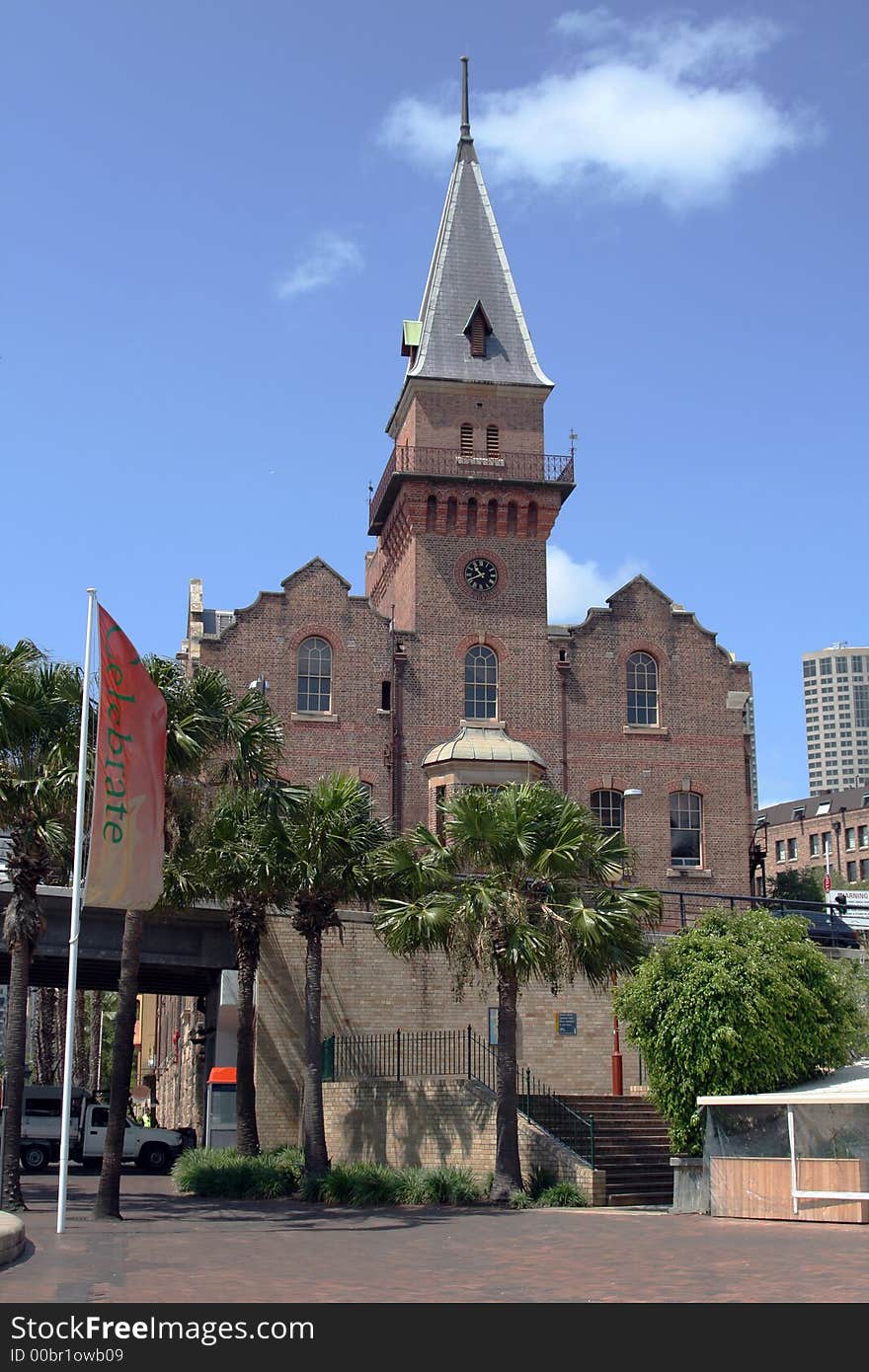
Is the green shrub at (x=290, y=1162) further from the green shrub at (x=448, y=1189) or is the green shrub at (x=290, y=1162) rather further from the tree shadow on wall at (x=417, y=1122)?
the green shrub at (x=448, y=1189)

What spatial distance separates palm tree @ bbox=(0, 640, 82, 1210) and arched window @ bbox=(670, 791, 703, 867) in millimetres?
25174

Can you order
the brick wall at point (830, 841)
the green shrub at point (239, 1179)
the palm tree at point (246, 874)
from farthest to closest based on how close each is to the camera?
the brick wall at point (830, 841) < the palm tree at point (246, 874) < the green shrub at point (239, 1179)

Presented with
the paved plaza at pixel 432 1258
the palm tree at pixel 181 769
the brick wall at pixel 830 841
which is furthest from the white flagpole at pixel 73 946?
the brick wall at pixel 830 841

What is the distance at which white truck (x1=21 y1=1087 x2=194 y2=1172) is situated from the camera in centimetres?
4053

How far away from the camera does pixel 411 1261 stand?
17000mm

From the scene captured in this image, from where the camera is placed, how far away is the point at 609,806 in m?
47.0

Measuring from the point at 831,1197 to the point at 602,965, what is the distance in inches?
247

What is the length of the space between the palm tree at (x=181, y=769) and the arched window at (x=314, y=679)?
18243 millimetres

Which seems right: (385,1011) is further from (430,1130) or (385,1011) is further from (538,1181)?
(538,1181)

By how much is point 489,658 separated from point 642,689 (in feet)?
16.7

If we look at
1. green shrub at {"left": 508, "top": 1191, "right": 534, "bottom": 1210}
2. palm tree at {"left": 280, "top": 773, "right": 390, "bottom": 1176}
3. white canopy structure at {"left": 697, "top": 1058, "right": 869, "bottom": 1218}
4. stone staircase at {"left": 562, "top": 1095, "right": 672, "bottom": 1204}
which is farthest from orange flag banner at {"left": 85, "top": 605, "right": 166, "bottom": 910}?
stone staircase at {"left": 562, "top": 1095, "right": 672, "bottom": 1204}

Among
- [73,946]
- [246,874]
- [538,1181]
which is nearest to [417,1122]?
[538,1181]

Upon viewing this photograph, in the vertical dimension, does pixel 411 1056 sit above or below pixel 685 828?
below

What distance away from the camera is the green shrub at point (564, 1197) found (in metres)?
25.7
